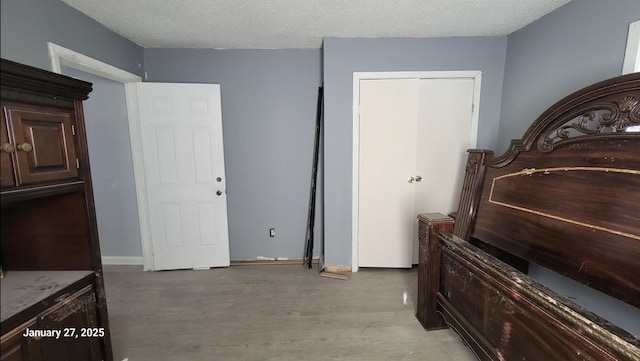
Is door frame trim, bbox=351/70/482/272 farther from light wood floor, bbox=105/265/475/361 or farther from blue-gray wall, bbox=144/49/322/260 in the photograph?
light wood floor, bbox=105/265/475/361

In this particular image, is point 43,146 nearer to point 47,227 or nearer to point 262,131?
point 47,227

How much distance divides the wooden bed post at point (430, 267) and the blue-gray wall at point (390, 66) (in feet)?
3.17

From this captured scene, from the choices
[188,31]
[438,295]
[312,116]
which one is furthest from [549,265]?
[188,31]

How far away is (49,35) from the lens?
1.46 meters

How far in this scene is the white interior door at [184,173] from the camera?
2438 mm

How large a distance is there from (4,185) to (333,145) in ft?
6.73

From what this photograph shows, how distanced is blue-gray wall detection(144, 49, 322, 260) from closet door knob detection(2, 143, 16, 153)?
5.99 feet

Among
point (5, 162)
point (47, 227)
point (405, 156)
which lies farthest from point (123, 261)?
point (405, 156)

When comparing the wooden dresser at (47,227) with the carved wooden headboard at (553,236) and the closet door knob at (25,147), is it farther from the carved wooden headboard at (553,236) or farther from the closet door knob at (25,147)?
the carved wooden headboard at (553,236)

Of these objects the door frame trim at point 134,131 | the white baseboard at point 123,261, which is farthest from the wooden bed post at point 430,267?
the white baseboard at point 123,261

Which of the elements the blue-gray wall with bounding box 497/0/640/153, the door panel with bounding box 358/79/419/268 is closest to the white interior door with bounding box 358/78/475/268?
the door panel with bounding box 358/79/419/268

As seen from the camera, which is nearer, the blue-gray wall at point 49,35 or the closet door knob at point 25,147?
the closet door knob at point 25,147

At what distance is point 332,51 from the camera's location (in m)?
2.33

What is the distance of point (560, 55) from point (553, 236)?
1422 millimetres
